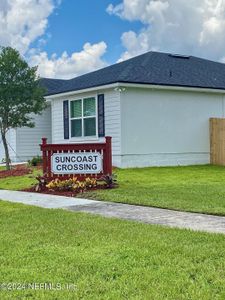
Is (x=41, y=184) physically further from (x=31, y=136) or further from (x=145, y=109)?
(x=31, y=136)

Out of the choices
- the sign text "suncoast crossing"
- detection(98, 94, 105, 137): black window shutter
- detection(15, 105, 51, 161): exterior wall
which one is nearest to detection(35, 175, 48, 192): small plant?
the sign text "suncoast crossing"

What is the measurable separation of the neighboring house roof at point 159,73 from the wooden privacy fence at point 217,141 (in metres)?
1.52

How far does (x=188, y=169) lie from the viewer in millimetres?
17734

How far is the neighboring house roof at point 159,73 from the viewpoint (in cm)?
1867

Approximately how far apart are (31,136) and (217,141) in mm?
9674

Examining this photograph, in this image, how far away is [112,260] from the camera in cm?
526

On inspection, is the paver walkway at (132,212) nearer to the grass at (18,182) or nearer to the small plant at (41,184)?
the small plant at (41,184)

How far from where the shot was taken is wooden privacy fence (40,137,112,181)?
13.0 metres

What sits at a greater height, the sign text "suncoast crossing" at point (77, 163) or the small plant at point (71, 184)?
the sign text "suncoast crossing" at point (77, 163)

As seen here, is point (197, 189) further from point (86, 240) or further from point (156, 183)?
point (86, 240)

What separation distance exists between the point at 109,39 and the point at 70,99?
12.0ft

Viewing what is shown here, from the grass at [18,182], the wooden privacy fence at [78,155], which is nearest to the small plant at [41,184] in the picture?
the wooden privacy fence at [78,155]

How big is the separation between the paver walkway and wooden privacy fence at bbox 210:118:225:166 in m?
10.2

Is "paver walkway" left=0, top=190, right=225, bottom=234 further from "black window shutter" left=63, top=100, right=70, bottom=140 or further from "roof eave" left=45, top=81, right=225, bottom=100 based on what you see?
"black window shutter" left=63, top=100, right=70, bottom=140
